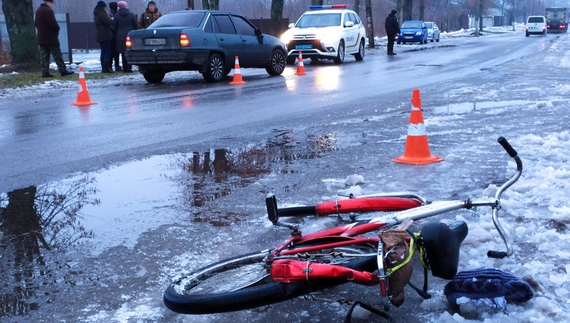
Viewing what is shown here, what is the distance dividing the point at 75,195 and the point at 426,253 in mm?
3497

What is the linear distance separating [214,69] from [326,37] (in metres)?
7.99

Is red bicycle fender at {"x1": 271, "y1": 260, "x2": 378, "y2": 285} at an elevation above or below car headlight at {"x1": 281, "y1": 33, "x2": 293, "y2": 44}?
below

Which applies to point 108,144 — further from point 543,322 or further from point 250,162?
point 543,322

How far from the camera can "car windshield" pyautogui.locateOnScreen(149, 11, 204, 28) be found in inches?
666

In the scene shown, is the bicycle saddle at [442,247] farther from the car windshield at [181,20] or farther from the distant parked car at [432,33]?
the distant parked car at [432,33]

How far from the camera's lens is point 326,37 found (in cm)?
2397

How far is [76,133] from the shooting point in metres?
9.21

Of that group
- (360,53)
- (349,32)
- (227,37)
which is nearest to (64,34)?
(349,32)

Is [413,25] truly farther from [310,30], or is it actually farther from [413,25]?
[310,30]

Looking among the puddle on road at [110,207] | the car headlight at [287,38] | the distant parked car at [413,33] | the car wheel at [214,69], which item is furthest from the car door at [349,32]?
the distant parked car at [413,33]

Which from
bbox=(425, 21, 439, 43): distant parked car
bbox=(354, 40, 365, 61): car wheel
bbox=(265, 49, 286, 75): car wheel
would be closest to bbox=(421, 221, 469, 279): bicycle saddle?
bbox=(265, 49, 286, 75): car wheel

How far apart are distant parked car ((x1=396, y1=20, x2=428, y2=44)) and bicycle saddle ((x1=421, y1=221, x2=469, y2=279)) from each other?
45005 mm

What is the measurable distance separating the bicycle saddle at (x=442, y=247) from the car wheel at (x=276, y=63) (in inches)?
631

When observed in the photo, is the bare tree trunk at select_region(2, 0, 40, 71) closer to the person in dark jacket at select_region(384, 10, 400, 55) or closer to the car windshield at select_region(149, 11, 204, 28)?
the car windshield at select_region(149, 11, 204, 28)
